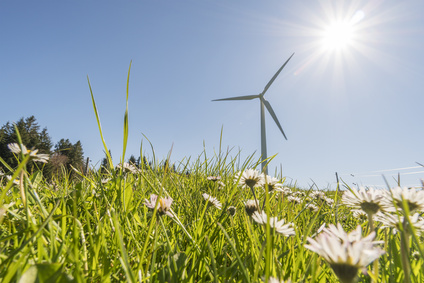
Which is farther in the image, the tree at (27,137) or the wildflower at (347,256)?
the tree at (27,137)

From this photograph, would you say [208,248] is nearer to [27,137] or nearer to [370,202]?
[370,202]

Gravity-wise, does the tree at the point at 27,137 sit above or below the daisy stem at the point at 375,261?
above

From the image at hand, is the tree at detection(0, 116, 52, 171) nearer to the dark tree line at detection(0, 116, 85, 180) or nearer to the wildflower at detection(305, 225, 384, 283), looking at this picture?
the dark tree line at detection(0, 116, 85, 180)

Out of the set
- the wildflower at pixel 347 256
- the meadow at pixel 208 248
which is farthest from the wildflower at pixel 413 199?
the wildflower at pixel 347 256

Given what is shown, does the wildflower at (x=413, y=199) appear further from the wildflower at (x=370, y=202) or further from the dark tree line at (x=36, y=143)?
the dark tree line at (x=36, y=143)

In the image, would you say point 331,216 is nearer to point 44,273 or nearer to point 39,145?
point 44,273

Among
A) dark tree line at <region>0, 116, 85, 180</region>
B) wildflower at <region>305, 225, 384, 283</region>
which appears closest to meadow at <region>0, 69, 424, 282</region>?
wildflower at <region>305, 225, 384, 283</region>

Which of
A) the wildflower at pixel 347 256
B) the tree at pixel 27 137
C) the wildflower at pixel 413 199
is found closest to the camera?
the wildflower at pixel 347 256

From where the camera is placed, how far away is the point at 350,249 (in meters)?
0.44

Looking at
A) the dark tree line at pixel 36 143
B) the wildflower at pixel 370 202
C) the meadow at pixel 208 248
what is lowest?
the meadow at pixel 208 248

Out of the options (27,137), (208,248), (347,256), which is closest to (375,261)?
(347,256)

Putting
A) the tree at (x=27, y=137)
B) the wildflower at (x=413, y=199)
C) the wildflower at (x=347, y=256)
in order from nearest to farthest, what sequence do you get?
the wildflower at (x=347, y=256)
the wildflower at (x=413, y=199)
the tree at (x=27, y=137)

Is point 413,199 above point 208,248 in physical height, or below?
above

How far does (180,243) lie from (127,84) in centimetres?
72
